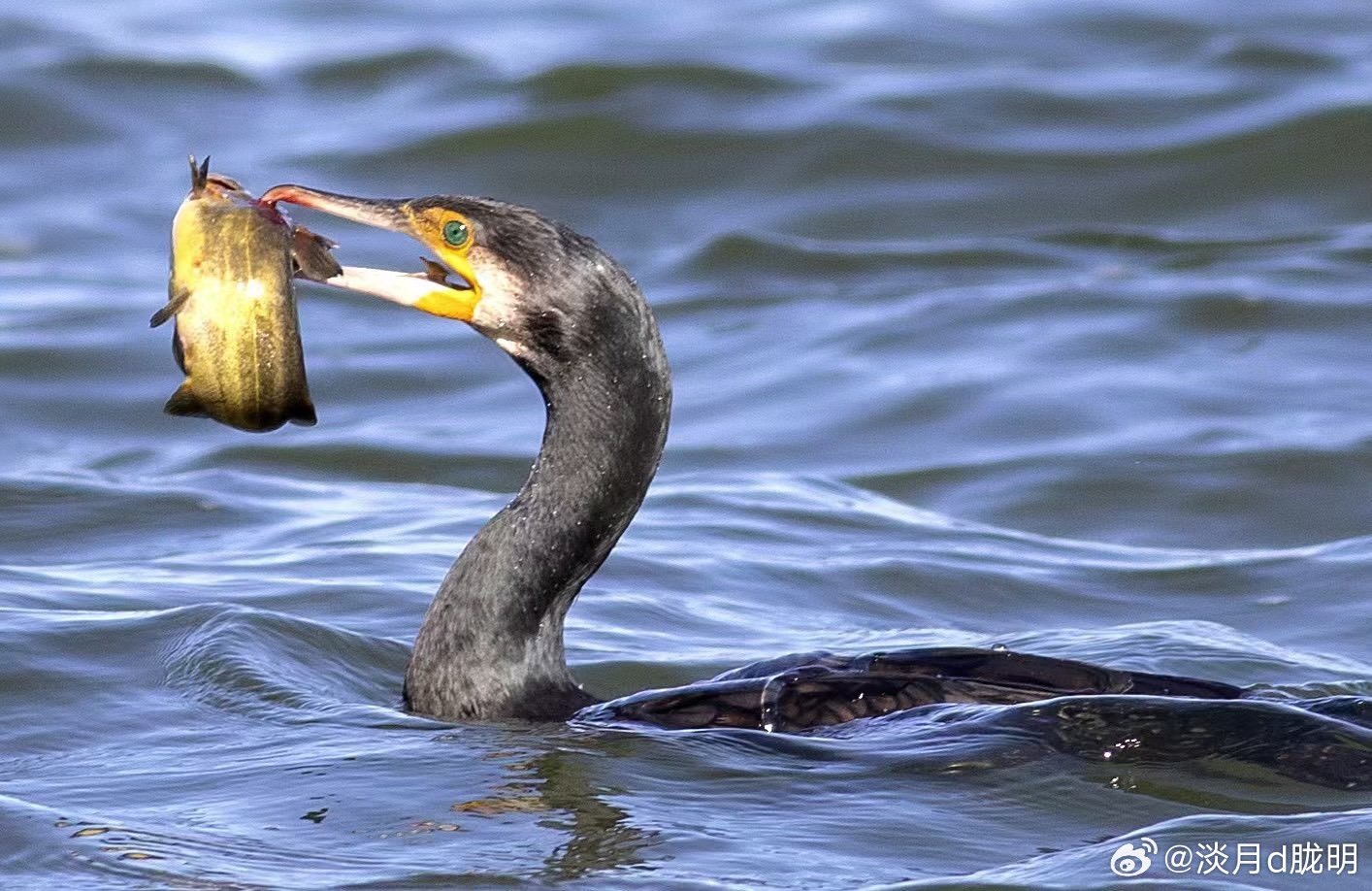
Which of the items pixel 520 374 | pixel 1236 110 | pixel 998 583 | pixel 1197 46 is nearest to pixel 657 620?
pixel 998 583

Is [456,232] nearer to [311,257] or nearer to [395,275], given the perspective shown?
[395,275]

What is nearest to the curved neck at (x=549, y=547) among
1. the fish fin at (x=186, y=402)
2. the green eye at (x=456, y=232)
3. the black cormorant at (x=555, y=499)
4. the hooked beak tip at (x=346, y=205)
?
the black cormorant at (x=555, y=499)

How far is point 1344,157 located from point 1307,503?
5.52 meters

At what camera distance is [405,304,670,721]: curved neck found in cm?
559

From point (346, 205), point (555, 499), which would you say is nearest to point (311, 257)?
point (346, 205)

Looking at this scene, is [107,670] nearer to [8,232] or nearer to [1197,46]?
[8,232]

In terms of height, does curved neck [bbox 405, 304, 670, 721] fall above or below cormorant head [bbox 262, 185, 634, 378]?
below

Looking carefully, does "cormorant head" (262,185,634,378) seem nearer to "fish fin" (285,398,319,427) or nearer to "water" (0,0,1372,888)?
"fish fin" (285,398,319,427)

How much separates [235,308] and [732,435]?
4.48 meters

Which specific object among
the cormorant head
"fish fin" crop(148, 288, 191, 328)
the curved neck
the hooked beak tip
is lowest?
the curved neck

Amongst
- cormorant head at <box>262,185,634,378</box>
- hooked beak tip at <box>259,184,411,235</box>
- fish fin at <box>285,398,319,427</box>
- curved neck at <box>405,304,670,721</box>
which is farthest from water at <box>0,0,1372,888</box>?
hooked beak tip at <box>259,184,411,235</box>

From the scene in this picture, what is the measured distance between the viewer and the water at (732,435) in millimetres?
4934

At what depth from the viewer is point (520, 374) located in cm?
1093

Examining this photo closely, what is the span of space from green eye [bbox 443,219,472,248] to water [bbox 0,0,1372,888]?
110 centimetres
